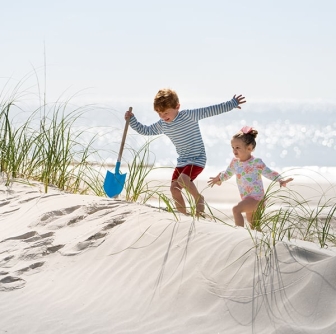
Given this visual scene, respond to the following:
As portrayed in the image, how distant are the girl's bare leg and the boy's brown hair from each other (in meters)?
1.19

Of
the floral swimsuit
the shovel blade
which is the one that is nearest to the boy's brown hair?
the shovel blade

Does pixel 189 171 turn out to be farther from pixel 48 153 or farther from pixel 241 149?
pixel 48 153

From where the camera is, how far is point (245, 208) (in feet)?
18.4

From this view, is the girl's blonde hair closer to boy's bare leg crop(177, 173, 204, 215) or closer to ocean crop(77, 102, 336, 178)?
boy's bare leg crop(177, 173, 204, 215)

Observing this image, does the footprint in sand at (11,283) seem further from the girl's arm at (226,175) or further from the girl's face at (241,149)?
the girl's face at (241,149)

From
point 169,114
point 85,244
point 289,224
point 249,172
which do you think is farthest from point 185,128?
point 85,244

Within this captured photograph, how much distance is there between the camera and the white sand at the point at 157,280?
12.4ft

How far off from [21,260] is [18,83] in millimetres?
3107

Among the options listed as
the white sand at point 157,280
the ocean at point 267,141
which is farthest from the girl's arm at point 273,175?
the ocean at point 267,141

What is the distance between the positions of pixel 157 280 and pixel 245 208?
157cm

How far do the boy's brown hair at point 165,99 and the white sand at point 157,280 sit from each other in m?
1.25

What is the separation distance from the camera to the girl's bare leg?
5.54 metres

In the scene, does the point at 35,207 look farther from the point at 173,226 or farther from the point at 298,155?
the point at 298,155

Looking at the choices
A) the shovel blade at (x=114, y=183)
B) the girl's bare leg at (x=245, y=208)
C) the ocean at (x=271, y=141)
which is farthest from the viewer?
the ocean at (x=271, y=141)
